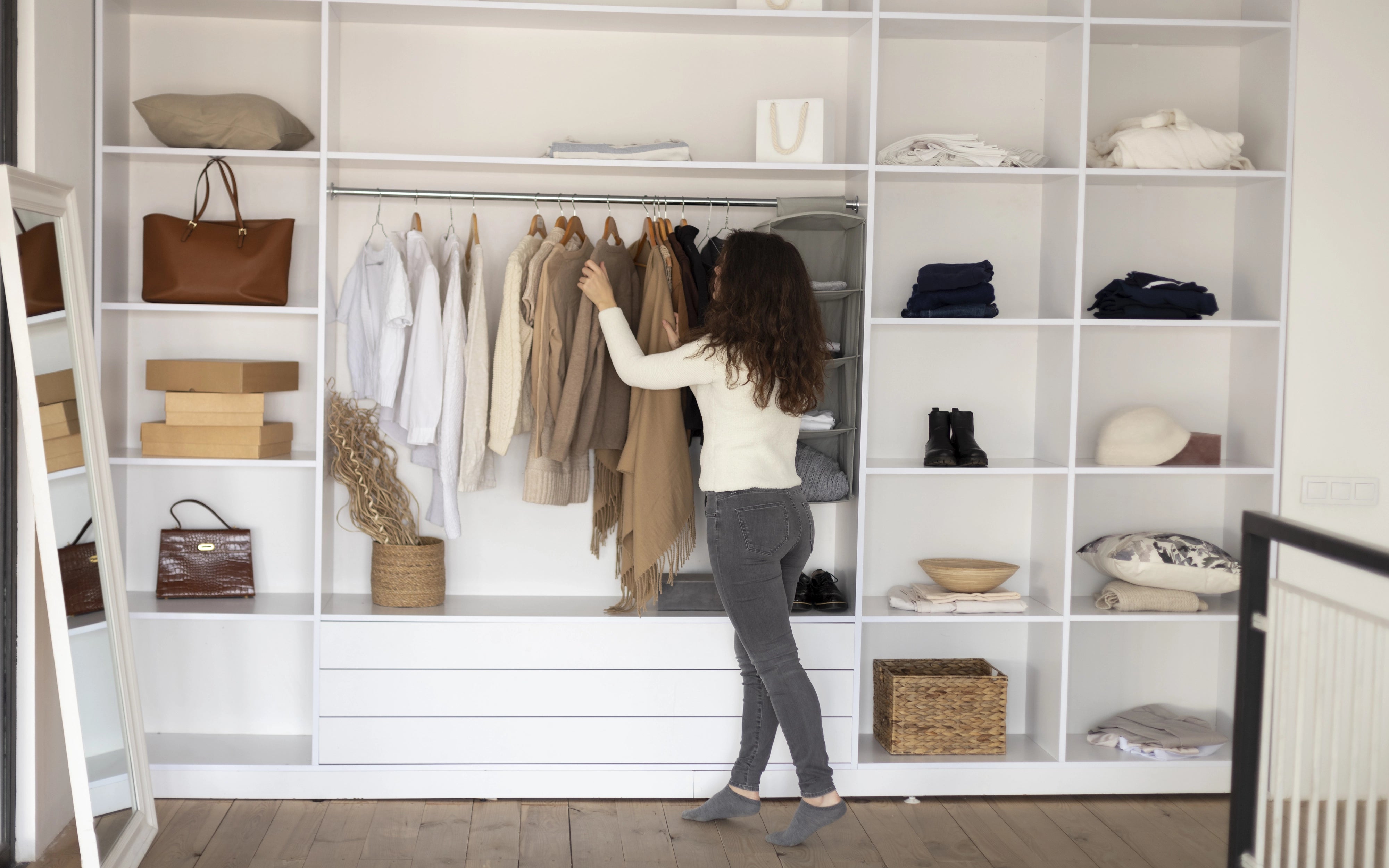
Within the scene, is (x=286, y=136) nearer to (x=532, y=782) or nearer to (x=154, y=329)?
(x=154, y=329)

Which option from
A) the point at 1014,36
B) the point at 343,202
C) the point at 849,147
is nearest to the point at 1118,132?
the point at 1014,36

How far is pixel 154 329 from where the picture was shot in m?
3.46

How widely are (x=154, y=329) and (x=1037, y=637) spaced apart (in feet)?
9.94

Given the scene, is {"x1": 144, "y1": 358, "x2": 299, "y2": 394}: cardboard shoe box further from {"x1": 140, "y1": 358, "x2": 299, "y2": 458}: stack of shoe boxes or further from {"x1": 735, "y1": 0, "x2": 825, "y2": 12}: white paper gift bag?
{"x1": 735, "y1": 0, "x2": 825, "y2": 12}: white paper gift bag

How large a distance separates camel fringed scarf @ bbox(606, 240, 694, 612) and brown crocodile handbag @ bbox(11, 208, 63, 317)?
1.48m

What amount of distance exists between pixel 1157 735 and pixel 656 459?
6.07ft

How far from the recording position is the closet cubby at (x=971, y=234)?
11.9ft

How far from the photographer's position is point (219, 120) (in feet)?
10.3

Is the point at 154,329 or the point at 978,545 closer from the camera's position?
the point at 154,329

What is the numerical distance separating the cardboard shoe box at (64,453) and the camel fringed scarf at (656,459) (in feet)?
4.54

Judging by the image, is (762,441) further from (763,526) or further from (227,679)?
(227,679)

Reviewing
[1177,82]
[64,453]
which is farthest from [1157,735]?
[64,453]

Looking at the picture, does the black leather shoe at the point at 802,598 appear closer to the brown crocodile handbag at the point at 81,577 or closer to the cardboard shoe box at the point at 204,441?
the cardboard shoe box at the point at 204,441

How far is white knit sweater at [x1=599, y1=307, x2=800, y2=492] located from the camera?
2801 mm
